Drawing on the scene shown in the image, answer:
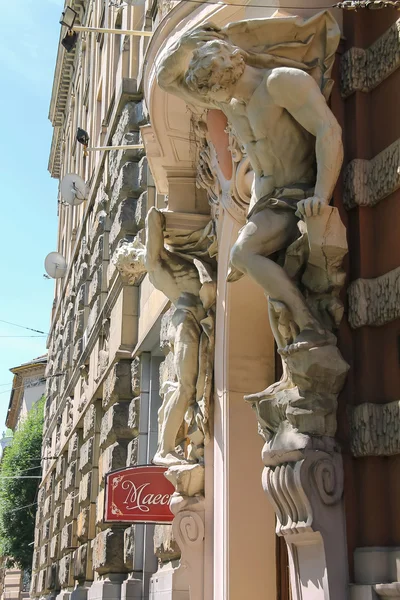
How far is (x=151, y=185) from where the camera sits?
12719 mm

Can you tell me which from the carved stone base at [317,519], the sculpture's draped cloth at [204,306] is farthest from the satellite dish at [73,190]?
the carved stone base at [317,519]

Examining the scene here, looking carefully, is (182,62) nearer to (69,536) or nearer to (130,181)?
(130,181)

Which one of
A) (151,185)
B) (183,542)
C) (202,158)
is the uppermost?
(151,185)

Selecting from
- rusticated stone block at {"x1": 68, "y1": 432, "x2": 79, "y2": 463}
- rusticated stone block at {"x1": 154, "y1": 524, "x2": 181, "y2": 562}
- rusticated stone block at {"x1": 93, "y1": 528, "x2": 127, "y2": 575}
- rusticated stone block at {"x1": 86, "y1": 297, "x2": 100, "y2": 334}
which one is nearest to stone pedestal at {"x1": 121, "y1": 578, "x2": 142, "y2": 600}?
rusticated stone block at {"x1": 93, "y1": 528, "x2": 127, "y2": 575}

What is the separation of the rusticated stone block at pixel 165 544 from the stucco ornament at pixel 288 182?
12.5 ft

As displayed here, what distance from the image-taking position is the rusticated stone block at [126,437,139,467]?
38.9ft

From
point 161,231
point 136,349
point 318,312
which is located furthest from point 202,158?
point 136,349

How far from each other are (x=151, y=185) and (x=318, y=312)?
7.08 m

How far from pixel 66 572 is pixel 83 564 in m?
3.22

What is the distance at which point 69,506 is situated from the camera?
→ 61.5 feet

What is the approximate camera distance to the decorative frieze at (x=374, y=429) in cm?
556

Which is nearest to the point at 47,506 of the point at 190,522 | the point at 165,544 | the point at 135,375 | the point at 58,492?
the point at 58,492

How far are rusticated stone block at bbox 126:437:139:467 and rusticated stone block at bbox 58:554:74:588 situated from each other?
6221 mm

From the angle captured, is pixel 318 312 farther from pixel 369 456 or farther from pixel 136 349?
pixel 136 349
